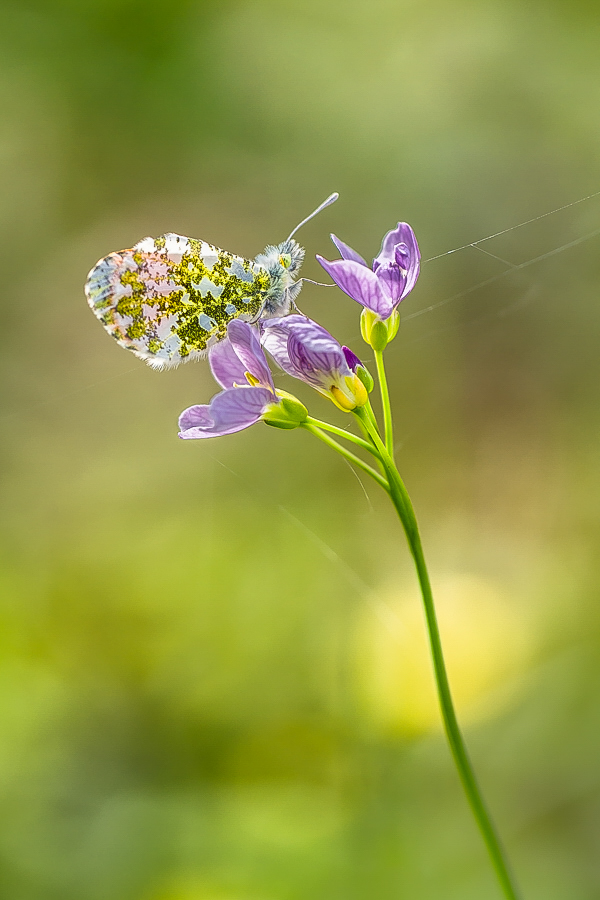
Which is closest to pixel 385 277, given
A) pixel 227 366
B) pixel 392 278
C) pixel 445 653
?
pixel 392 278

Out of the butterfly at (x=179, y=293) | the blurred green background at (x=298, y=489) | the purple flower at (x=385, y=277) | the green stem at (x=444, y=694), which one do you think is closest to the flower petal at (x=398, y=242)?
the purple flower at (x=385, y=277)

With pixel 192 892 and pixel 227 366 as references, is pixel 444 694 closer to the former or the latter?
pixel 227 366

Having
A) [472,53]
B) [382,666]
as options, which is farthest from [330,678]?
[472,53]

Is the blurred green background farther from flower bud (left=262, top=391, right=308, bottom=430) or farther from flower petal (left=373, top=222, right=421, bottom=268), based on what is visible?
flower petal (left=373, top=222, right=421, bottom=268)

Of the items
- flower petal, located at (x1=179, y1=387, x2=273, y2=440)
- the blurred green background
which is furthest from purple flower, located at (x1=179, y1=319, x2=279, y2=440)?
the blurred green background

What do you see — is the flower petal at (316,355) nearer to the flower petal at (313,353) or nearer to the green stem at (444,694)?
the flower petal at (313,353)

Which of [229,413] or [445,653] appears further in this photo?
[445,653]

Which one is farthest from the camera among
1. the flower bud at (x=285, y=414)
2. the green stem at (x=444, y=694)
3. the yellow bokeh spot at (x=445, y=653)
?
the yellow bokeh spot at (x=445, y=653)
